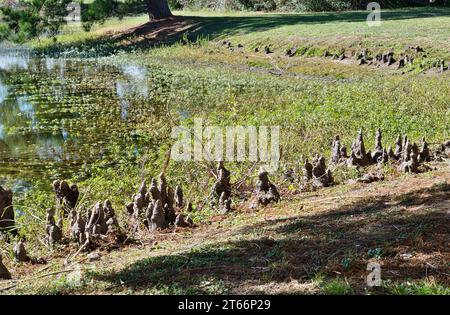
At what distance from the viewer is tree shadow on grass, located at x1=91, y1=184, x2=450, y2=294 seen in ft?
16.3

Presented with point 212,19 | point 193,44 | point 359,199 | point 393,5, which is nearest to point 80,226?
point 359,199

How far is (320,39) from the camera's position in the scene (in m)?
25.8

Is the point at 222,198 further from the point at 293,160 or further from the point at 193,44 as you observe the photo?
the point at 193,44

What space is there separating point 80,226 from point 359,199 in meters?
3.28

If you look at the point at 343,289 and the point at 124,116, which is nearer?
the point at 343,289

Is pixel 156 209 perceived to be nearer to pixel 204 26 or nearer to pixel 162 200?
pixel 162 200

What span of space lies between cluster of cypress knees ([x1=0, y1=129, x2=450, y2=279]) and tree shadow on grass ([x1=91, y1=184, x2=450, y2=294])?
1.11 metres

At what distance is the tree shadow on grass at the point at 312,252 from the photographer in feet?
16.3

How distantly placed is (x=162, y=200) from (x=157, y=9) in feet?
117

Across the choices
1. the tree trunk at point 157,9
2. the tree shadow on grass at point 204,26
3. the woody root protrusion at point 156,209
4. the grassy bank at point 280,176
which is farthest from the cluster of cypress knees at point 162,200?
the tree trunk at point 157,9

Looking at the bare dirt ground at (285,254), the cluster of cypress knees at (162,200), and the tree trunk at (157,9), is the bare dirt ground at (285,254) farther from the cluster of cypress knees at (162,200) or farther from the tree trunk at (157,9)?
the tree trunk at (157,9)

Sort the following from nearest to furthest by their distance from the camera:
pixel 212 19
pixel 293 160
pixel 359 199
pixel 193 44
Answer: pixel 359 199 < pixel 293 160 < pixel 193 44 < pixel 212 19

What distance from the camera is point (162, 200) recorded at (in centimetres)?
747

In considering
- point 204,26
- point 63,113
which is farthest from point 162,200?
point 204,26
